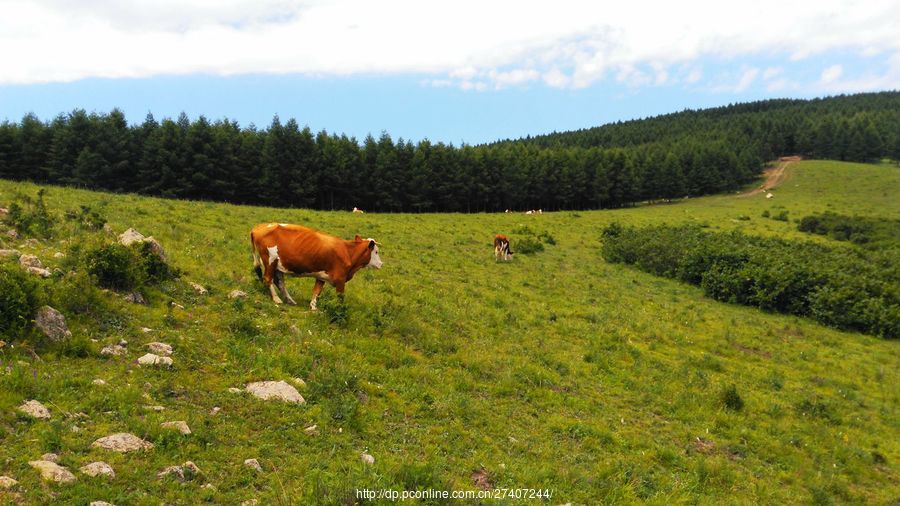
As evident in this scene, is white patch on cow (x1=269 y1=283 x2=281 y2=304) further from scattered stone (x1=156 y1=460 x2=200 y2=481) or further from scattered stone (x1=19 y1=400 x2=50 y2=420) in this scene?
scattered stone (x1=156 y1=460 x2=200 y2=481)

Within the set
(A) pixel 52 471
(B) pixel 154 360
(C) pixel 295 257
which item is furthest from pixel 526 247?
(A) pixel 52 471

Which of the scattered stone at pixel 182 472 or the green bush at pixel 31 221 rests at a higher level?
the green bush at pixel 31 221

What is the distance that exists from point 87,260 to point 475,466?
8731mm

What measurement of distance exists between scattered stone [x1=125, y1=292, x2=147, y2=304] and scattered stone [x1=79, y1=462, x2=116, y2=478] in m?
5.26

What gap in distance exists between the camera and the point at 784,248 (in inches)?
1345

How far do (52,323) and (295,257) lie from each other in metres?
5.33

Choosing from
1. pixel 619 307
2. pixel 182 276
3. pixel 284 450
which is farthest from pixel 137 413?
pixel 619 307

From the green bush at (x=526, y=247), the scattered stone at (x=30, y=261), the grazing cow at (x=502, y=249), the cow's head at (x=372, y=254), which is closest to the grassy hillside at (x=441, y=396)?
the scattered stone at (x=30, y=261)

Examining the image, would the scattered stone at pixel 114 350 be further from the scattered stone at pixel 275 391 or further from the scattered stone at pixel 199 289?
the scattered stone at pixel 199 289

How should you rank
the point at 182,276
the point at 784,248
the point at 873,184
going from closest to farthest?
the point at 182,276 → the point at 784,248 → the point at 873,184

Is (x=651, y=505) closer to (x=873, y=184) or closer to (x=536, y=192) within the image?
(x=536, y=192)

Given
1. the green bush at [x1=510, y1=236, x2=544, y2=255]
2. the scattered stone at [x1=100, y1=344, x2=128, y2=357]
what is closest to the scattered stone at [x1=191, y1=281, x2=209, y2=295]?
the scattered stone at [x1=100, y1=344, x2=128, y2=357]

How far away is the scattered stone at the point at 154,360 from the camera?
8.12 metres

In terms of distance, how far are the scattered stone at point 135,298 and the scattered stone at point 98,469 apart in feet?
17.3
